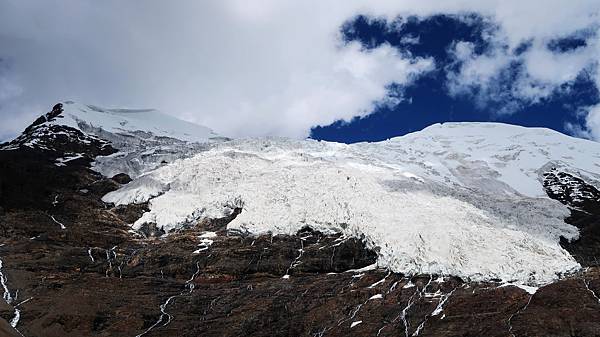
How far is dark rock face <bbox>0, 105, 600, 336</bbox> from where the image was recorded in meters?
43.6

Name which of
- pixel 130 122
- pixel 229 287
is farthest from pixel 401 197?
pixel 130 122

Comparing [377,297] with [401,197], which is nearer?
[377,297]

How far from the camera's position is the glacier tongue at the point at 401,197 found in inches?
2183

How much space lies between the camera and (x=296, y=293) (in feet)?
171

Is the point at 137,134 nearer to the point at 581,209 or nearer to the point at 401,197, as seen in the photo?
the point at 401,197

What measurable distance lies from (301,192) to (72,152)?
45.4m

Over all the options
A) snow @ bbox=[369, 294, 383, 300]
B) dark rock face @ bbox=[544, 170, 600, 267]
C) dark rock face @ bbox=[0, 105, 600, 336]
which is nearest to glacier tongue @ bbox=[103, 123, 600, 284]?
dark rock face @ bbox=[544, 170, 600, 267]

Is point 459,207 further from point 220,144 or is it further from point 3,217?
point 3,217

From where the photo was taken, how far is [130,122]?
119000 millimetres

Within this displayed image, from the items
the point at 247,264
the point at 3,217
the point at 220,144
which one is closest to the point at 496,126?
the point at 220,144

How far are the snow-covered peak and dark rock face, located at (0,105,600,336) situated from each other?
120 feet

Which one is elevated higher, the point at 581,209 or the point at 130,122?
the point at 130,122

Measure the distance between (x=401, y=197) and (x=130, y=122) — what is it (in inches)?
2806

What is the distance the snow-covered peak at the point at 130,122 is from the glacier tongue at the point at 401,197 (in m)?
27.1
